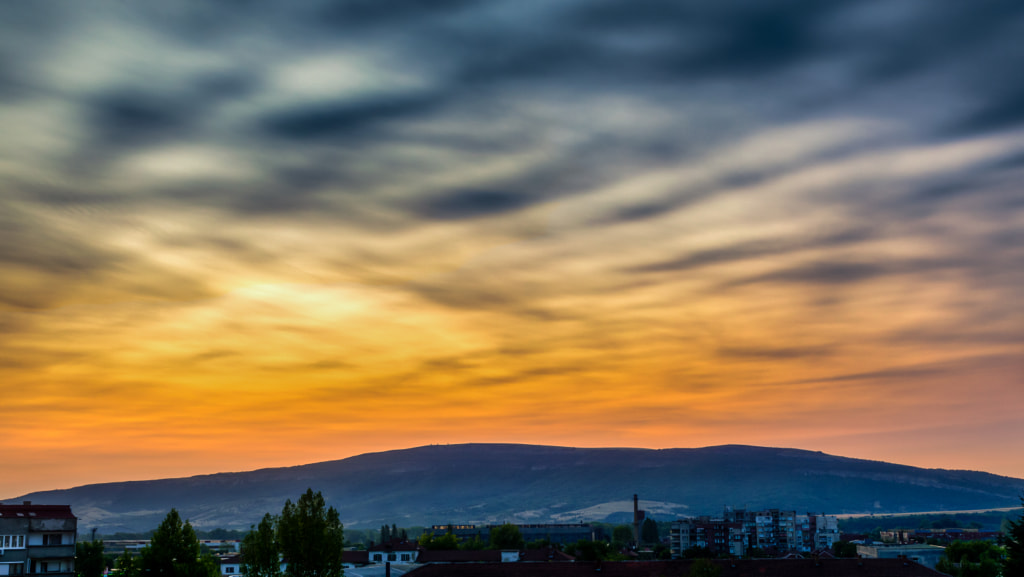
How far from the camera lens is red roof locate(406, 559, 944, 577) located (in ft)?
405

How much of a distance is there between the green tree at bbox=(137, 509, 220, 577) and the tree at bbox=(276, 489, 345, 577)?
14.9 metres

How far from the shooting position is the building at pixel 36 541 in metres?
118

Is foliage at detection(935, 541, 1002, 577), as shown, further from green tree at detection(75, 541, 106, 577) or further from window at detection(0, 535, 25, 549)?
green tree at detection(75, 541, 106, 577)

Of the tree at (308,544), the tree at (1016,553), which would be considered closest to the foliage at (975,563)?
the tree at (1016,553)

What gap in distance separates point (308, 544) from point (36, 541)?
180 ft

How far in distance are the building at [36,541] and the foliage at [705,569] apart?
7945 centimetres

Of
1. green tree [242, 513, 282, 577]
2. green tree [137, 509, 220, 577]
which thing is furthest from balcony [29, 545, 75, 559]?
green tree [242, 513, 282, 577]

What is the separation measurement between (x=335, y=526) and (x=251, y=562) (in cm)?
827

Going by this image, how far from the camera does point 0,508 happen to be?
122 metres

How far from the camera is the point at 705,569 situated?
118m

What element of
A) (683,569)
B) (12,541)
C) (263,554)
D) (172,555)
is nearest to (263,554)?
(263,554)

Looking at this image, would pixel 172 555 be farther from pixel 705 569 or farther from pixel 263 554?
pixel 705 569

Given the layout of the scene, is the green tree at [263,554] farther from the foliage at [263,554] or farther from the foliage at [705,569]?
the foliage at [705,569]

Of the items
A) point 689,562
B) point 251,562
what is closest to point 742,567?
point 689,562
